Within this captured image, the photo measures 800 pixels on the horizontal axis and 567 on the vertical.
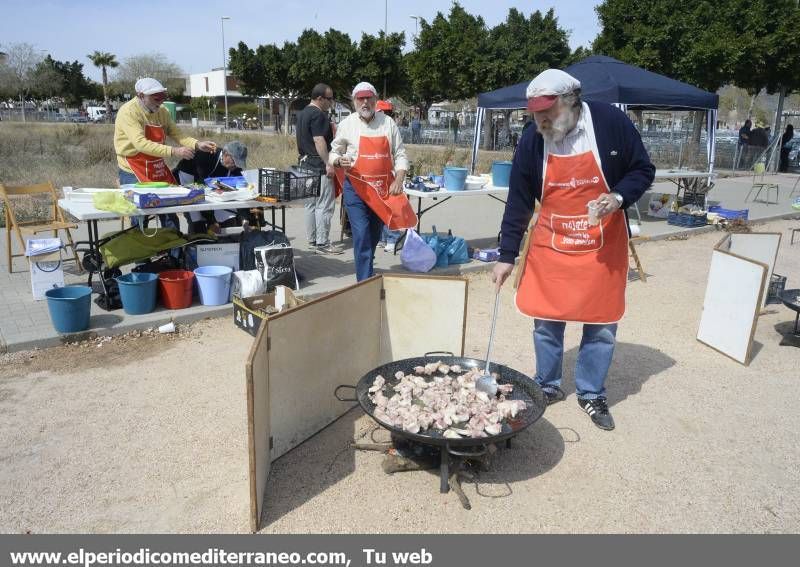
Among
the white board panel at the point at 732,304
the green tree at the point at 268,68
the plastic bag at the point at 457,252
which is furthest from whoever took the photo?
the green tree at the point at 268,68

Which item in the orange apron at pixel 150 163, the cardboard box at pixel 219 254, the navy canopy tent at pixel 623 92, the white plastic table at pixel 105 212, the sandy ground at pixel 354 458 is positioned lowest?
the sandy ground at pixel 354 458

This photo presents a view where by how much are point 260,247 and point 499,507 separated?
362 cm

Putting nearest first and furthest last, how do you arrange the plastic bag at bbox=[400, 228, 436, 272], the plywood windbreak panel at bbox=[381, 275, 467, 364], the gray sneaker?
1. the plywood windbreak panel at bbox=[381, 275, 467, 364]
2. the plastic bag at bbox=[400, 228, 436, 272]
3. the gray sneaker

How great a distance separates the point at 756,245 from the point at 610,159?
123 inches

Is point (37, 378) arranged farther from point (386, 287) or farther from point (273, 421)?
point (386, 287)

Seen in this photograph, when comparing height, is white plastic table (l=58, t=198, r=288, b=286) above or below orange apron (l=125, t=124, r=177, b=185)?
below

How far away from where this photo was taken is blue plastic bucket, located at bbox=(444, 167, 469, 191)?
761cm

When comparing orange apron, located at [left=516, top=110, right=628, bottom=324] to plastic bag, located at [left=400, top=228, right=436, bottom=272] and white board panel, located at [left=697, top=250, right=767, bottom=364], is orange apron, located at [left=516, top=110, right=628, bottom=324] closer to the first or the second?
white board panel, located at [left=697, top=250, right=767, bottom=364]

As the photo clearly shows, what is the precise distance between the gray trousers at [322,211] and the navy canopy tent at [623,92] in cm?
484

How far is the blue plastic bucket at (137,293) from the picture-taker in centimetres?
505

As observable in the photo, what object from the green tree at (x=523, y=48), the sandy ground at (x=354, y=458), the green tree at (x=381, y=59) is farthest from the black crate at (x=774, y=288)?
the green tree at (x=381, y=59)

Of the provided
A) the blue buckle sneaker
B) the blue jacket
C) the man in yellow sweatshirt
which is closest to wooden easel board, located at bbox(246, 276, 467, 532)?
the blue jacket

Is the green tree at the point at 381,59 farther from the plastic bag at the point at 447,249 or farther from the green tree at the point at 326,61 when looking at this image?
the plastic bag at the point at 447,249

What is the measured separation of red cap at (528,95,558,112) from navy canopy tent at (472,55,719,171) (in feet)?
24.0
